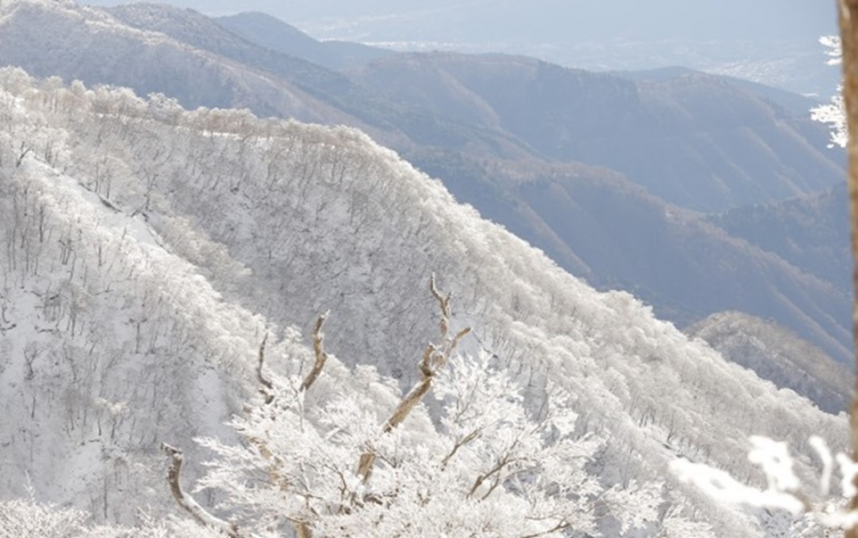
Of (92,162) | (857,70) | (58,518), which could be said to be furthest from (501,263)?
(857,70)

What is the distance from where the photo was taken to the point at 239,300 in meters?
106

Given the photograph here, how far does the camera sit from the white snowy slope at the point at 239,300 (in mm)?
72750

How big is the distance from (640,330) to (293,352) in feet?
261

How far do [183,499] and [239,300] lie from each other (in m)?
93.4

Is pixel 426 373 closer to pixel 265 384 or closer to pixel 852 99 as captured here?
pixel 265 384

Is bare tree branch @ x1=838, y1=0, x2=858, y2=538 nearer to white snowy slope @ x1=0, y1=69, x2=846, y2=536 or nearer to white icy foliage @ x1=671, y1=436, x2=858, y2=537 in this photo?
white icy foliage @ x1=671, y1=436, x2=858, y2=537

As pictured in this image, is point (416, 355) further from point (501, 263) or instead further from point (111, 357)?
point (111, 357)

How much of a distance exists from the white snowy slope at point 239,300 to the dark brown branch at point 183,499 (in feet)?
172

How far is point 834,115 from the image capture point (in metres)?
13.4

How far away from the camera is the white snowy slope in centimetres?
7275

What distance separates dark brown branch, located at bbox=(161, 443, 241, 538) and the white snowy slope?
172 ft

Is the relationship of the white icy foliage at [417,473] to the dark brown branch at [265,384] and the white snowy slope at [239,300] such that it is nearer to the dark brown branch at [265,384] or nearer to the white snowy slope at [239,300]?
the dark brown branch at [265,384]

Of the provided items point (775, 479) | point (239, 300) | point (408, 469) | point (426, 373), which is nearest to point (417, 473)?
point (408, 469)

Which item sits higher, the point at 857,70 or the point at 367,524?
the point at 857,70
